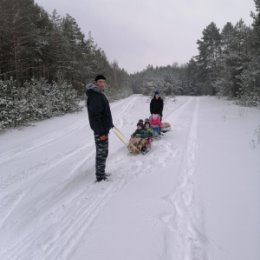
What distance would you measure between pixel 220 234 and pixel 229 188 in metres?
1.73

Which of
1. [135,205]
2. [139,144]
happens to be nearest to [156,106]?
[139,144]

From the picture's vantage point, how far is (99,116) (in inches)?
231

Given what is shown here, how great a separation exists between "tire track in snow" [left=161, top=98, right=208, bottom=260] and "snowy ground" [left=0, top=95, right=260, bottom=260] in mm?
13

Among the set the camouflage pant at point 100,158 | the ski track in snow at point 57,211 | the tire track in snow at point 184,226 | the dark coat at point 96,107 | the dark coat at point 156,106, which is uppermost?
the dark coat at point 96,107

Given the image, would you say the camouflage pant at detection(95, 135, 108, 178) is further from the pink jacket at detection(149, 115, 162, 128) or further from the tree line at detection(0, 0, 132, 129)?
the tree line at detection(0, 0, 132, 129)

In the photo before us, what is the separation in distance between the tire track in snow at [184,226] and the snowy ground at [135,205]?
0.01 metres

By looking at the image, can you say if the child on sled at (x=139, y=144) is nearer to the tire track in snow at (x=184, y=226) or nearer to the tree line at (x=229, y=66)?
the tire track in snow at (x=184, y=226)

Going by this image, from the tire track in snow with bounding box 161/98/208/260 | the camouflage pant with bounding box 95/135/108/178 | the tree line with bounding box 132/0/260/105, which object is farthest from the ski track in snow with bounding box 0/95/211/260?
the tree line with bounding box 132/0/260/105

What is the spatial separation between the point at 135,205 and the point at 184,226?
1.05m

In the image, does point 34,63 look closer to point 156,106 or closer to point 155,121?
point 156,106

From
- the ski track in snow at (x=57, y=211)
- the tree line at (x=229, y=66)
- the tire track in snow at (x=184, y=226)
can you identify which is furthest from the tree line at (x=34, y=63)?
the tree line at (x=229, y=66)

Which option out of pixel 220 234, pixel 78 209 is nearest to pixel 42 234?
pixel 78 209

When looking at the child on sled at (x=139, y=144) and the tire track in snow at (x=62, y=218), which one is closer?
the tire track in snow at (x=62, y=218)

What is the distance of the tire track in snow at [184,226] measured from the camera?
3421mm
